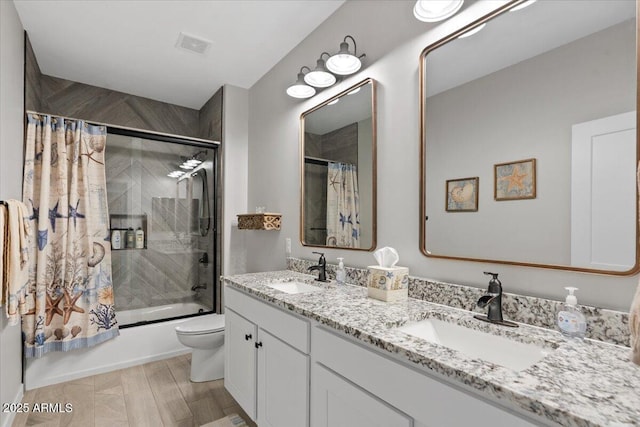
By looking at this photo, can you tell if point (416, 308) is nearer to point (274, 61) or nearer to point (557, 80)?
point (557, 80)

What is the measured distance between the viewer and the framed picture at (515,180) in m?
1.18

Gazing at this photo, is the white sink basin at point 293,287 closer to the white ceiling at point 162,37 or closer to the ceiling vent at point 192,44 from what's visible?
the white ceiling at point 162,37

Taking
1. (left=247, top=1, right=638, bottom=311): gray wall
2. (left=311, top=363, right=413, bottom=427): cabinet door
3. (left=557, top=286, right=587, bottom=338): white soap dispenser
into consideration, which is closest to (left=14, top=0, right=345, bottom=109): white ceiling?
(left=247, top=1, right=638, bottom=311): gray wall

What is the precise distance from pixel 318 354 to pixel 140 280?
2.51m

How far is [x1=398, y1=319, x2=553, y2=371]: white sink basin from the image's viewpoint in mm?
1002

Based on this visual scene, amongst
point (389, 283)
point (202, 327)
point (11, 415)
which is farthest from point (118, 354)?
point (389, 283)

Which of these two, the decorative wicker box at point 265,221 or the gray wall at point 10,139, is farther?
the decorative wicker box at point 265,221

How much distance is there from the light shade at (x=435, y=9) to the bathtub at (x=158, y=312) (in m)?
3.06

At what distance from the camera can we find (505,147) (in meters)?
1.26

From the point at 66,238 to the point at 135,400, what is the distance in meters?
1.34

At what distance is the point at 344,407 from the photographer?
1.12 meters

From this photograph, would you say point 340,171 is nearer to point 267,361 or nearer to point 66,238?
point 267,361

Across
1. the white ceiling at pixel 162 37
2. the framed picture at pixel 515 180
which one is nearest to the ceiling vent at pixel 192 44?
the white ceiling at pixel 162 37

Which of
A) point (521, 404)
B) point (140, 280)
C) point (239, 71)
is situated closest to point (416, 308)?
point (521, 404)
